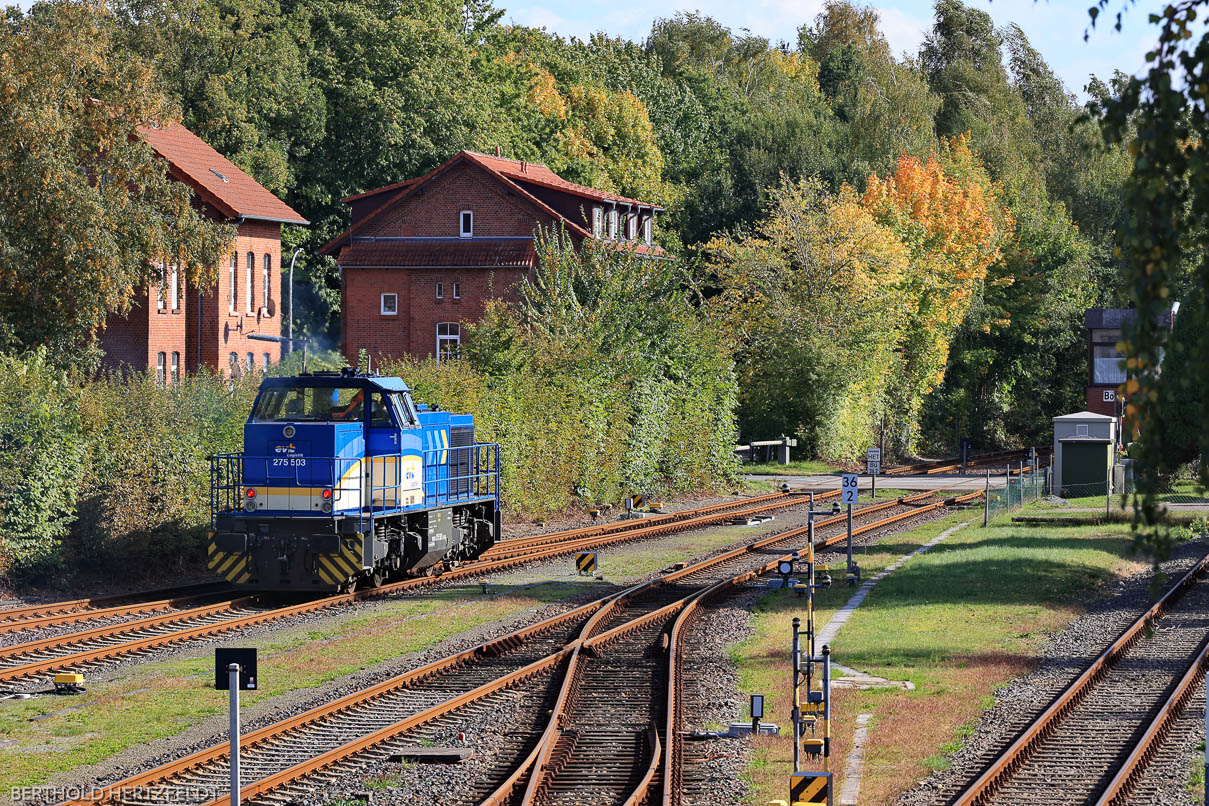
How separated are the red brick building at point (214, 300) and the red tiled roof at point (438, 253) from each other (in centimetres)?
384

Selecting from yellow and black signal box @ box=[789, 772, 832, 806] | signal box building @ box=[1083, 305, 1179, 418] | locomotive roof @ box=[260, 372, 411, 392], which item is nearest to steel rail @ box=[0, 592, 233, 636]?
locomotive roof @ box=[260, 372, 411, 392]

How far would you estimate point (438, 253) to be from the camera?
5650 centimetres

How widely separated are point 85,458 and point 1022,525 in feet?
78.3

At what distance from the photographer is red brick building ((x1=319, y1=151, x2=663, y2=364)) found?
5581 centimetres

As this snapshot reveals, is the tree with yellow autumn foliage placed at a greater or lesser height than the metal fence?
greater

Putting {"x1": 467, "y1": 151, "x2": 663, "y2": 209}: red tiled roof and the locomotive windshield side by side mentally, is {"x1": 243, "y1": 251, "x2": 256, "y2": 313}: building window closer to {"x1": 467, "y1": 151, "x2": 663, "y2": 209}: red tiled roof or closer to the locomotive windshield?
{"x1": 467, "y1": 151, "x2": 663, "y2": 209}: red tiled roof

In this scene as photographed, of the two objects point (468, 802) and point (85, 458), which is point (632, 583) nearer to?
point (85, 458)

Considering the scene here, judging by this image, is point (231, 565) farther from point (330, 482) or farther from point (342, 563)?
point (330, 482)

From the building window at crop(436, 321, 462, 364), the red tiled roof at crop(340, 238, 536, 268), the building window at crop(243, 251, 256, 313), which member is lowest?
the building window at crop(436, 321, 462, 364)

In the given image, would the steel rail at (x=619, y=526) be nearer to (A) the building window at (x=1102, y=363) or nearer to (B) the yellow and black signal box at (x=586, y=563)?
(B) the yellow and black signal box at (x=586, y=563)

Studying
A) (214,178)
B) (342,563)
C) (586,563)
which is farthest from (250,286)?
(342,563)

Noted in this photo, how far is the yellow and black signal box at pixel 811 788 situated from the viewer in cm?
1117

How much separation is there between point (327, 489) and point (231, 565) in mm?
1947

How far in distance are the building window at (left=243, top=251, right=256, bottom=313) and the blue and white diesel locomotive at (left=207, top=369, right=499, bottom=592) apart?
94.1ft
